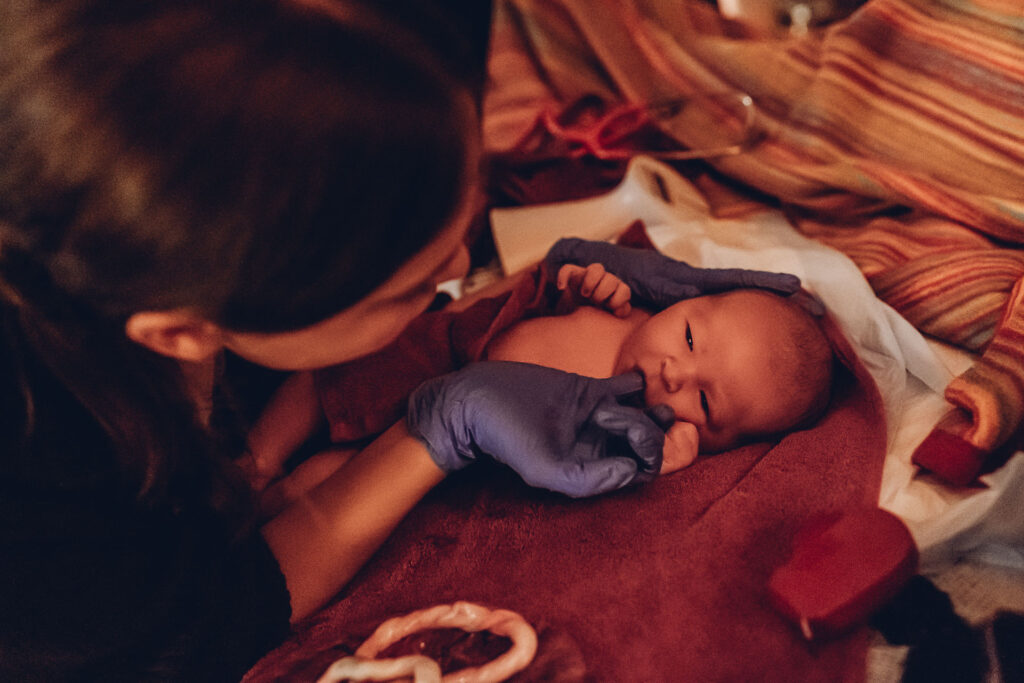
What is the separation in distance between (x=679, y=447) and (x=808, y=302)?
316 millimetres

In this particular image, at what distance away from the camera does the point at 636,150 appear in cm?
139

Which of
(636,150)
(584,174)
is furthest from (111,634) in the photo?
(636,150)

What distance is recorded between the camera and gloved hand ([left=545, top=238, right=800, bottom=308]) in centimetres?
95

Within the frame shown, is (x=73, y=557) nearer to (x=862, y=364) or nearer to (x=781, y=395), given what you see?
(x=781, y=395)

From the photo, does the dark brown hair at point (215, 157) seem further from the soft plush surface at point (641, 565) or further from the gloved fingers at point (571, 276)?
the gloved fingers at point (571, 276)

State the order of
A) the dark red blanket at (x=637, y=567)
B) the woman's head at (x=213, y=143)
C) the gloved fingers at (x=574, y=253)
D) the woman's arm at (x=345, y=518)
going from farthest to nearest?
the gloved fingers at (x=574, y=253)
the woman's arm at (x=345, y=518)
the dark red blanket at (x=637, y=567)
the woman's head at (x=213, y=143)

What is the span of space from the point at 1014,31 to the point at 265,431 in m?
1.17

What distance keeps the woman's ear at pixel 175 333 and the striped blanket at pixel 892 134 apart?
0.75 metres

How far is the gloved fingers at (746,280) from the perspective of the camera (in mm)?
936

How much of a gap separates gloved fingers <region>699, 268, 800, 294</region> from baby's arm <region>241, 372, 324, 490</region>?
2.04ft

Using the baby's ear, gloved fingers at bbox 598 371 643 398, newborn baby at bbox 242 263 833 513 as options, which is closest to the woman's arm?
newborn baby at bbox 242 263 833 513

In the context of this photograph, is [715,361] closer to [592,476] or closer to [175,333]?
[592,476]

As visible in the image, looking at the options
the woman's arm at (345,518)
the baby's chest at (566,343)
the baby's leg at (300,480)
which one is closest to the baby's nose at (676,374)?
the baby's chest at (566,343)

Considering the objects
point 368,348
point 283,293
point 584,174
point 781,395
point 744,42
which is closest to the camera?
point 283,293
